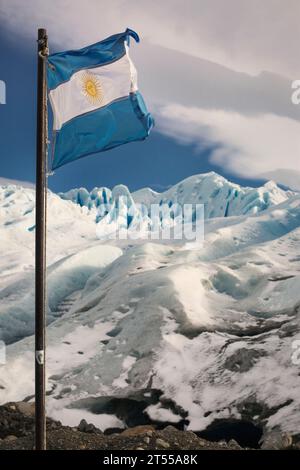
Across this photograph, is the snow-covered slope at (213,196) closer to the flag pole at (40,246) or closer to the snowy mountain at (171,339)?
the snowy mountain at (171,339)

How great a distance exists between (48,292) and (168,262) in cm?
568

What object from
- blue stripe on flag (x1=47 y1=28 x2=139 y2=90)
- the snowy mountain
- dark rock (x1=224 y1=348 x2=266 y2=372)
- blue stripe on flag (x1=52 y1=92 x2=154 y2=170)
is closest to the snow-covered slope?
the snowy mountain

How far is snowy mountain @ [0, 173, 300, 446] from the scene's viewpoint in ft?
33.3

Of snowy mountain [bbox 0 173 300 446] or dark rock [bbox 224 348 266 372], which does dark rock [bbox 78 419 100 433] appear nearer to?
snowy mountain [bbox 0 173 300 446]

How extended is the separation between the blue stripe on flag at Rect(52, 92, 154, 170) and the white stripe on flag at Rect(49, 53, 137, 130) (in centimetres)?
10

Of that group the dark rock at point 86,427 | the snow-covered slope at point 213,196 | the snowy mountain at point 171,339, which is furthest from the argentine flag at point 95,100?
the snow-covered slope at point 213,196

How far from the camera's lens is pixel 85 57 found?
21.5 ft

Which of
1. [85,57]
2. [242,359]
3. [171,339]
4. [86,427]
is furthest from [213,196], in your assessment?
[85,57]

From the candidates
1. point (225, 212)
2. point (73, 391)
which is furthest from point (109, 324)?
point (225, 212)

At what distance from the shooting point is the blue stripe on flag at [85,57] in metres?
6.43

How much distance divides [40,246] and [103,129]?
201 cm

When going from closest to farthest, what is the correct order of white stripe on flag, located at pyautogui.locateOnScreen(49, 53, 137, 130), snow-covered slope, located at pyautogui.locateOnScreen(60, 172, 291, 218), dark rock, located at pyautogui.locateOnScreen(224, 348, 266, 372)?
1. white stripe on flag, located at pyautogui.locateOnScreen(49, 53, 137, 130)
2. dark rock, located at pyautogui.locateOnScreen(224, 348, 266, 372)
3. snow-covered slope, located at pyautogui.locateOnScreen(60, 172, 291, 218)

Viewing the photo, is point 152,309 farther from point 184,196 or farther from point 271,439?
point 184,196

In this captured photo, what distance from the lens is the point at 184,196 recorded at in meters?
70.8
